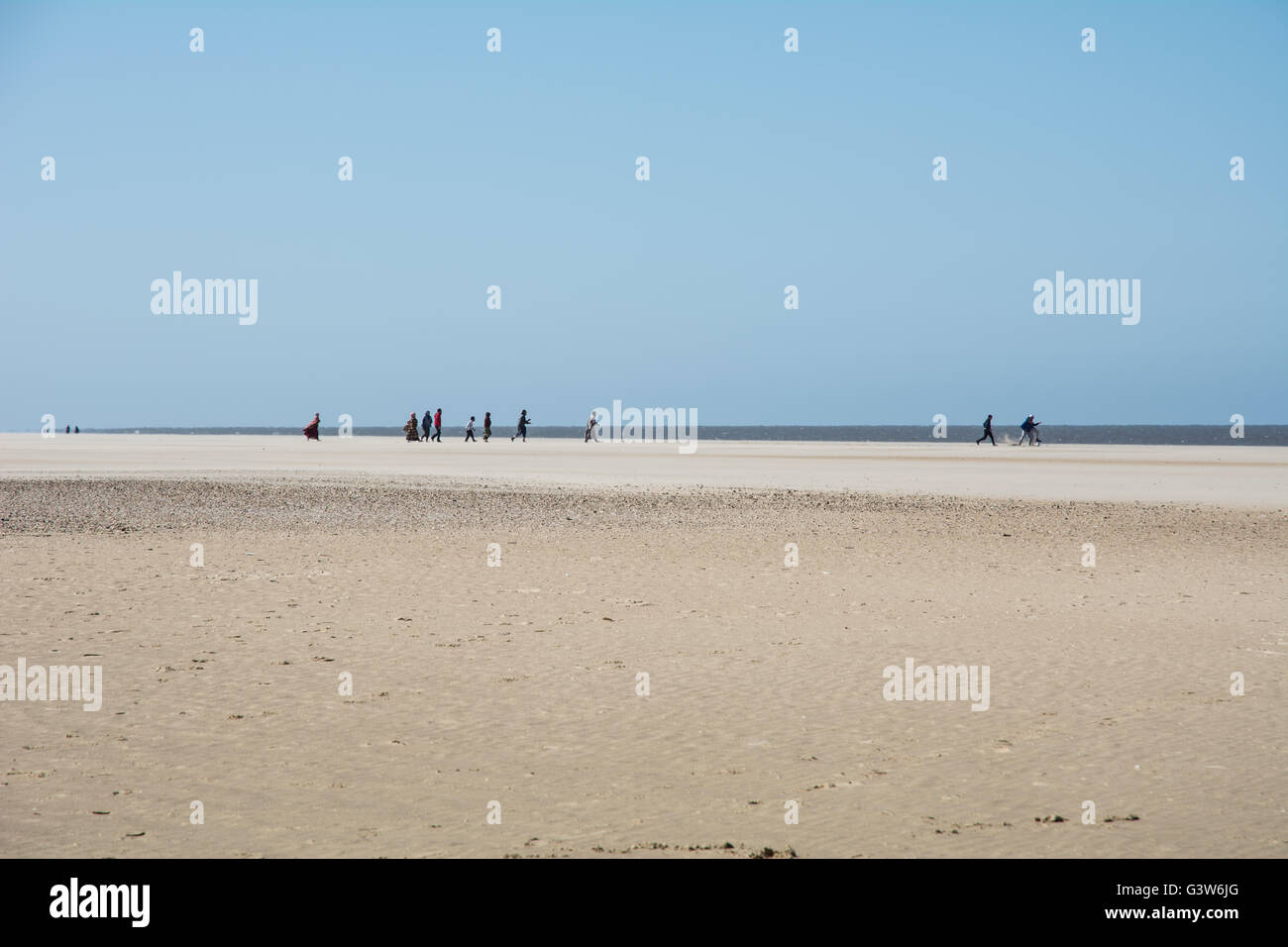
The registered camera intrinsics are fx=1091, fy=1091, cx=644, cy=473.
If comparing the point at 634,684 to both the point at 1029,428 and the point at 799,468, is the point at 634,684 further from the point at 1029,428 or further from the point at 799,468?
the point at 1029,428

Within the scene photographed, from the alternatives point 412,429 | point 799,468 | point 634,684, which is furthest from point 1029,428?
point 634,684

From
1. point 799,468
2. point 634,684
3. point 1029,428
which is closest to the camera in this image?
→ point 634,684

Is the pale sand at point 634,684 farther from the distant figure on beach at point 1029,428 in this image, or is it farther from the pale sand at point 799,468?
the distant figure on beach at point 1029,428

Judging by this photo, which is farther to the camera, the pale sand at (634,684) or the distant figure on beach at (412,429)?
the distant figure on beach at (412,429)

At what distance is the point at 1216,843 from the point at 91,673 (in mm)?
9038

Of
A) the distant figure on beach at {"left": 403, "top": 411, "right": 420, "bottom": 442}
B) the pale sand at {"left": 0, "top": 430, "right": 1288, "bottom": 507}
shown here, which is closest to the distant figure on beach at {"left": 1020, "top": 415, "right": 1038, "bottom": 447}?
the pale sand at {"left": 0, "top": 430, "right": 1288, "bottom": 507}

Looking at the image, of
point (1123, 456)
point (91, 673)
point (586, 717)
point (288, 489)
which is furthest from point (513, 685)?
point (1123, 456)

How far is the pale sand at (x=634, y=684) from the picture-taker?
6406mm

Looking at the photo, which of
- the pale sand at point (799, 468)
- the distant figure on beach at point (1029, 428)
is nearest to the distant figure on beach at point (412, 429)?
the pale sand at point (799, 468)

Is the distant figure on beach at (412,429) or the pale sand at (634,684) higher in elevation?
the distant figure on beach at (412,429)

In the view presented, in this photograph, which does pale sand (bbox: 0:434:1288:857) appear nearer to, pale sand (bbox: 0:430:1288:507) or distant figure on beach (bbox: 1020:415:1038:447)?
pale sand (bbox: 0:430:1288:507)

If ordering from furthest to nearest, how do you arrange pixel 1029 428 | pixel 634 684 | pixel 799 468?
pixel 1029 428 → pixel 799 468 → pixel 634 684

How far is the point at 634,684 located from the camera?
10.0 m
